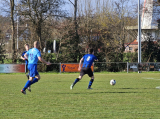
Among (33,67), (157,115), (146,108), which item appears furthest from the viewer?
(33,67)

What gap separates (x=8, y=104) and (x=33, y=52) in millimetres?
2731

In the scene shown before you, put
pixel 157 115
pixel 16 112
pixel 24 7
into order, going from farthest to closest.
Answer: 1. pixel 24 7
2. pixel 16 112
3. pixel 157 115

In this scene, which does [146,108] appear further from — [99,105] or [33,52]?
[33,52]

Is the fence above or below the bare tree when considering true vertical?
below

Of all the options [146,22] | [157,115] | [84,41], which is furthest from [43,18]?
[157,115]

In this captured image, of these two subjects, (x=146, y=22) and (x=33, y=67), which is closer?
(x=33, y=67)

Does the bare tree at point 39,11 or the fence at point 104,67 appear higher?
the bare tree at point 39,11

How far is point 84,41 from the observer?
119ft

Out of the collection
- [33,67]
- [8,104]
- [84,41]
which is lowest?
[8,104]

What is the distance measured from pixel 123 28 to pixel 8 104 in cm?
2871

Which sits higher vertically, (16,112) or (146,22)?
(146,22)

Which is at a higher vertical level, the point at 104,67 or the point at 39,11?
the point at 39,11

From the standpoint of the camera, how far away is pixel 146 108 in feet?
24.6

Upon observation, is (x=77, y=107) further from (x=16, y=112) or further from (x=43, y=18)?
(x=43, y=18)
